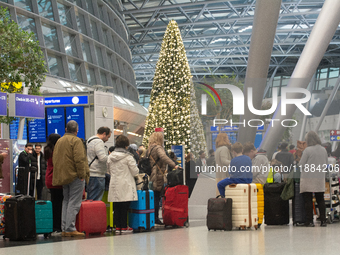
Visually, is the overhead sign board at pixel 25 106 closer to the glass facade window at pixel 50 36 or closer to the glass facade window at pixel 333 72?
the glass facade window at pixel 50 36

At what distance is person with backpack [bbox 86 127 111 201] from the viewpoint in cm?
723

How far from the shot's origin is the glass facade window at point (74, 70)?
2500cm

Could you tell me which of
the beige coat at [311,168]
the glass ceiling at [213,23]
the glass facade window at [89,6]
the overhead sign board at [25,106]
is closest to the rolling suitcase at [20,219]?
the overhead sign board at [25,106]

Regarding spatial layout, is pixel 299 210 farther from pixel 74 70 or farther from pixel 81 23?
pixel 81 23

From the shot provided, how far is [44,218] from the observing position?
685 cm

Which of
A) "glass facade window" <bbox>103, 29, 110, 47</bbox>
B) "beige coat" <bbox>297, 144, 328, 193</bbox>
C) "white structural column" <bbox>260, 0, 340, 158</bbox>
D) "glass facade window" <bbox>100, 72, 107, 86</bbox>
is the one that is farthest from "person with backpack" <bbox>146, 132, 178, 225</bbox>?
"glass facade window" <bbox>103, 29, 110, 47</bbox>

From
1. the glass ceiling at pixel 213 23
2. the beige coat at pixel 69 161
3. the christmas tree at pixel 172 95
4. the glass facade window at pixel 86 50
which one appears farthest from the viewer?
the glass ceiling at pixel 213 23

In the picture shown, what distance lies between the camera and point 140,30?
38562mm

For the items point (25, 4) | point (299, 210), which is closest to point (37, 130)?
point (299, 210)

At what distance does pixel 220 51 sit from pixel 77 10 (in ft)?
74.3

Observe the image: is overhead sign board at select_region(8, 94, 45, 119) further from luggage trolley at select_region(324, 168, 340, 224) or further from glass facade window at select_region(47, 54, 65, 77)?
glass facade window at select_region(47, 54, 65, 77)

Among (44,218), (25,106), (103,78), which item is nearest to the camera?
(44,218)

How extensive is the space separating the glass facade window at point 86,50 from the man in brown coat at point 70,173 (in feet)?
68.3

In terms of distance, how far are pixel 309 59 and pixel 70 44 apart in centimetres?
1831
